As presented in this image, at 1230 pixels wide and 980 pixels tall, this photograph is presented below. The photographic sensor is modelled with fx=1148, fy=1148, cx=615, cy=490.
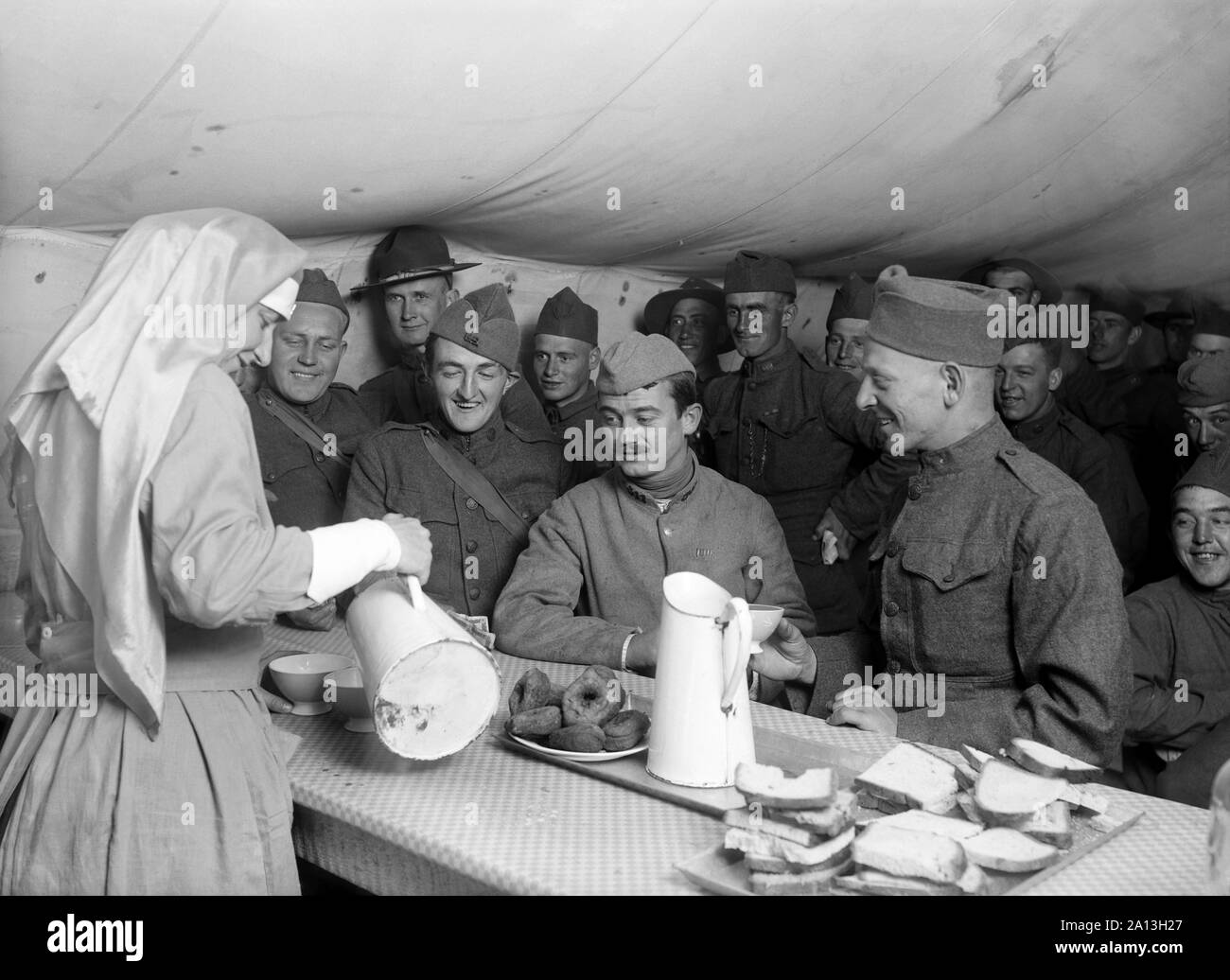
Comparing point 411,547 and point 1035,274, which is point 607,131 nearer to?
point 411,547

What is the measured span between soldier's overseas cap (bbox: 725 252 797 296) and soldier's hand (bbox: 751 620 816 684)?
2.00 meters

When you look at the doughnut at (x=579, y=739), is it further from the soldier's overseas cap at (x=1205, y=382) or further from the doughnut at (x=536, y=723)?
the soldier's overseas cap at (x=1205, y=382)

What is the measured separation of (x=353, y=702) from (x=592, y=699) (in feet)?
1.26

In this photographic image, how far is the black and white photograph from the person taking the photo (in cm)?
139

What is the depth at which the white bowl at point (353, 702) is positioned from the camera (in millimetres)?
1812

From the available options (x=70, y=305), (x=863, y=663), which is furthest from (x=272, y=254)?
(x=70, y=305)

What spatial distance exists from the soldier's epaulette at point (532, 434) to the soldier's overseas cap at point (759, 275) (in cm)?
117

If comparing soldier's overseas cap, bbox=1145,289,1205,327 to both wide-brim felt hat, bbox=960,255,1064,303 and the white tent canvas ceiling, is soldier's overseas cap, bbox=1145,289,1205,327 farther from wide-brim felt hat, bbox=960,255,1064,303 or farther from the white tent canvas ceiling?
wide-brim felt hat, bbox=960,255,1064,303

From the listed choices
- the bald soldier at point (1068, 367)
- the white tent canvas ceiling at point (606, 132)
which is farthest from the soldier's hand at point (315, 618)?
the bald soldier at point (1068, 367)

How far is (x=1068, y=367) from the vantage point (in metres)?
4.25

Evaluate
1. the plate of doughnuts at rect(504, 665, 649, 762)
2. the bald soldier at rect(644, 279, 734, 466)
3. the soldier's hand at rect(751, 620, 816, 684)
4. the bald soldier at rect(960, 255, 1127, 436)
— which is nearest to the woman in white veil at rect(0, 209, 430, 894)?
the plate of doughnuts at rect(504, 665, 649, 762)

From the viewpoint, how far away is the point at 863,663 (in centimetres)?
228

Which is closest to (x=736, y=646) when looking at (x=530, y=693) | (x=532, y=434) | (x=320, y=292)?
(x=530, y=693)
